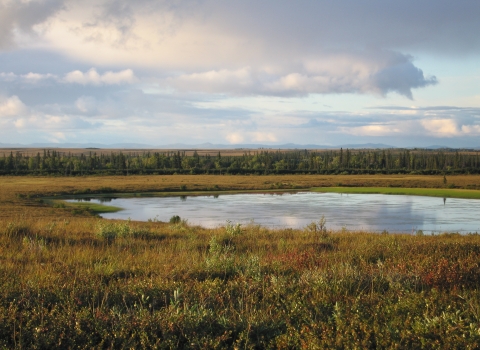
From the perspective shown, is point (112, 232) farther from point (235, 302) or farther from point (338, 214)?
point (338, 214)

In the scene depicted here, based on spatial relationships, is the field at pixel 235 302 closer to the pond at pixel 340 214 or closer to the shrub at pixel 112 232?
the shrub at pixel 112 232

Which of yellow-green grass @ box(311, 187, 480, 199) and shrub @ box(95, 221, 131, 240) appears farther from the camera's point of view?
yellow-green grass @ box(311, 187, 480, 199)

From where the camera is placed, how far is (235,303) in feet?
19.7

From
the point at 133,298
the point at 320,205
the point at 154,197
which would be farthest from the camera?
the point at 154,197

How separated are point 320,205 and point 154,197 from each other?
23277mm

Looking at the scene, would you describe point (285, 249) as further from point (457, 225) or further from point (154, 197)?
point (154, 197)

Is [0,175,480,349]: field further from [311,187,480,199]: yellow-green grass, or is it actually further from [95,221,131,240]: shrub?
[311,187,480,199]: yellow-green grass

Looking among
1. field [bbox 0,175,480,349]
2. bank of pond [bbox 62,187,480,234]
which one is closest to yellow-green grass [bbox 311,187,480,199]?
bank of pond [bbox 62,187,480,234]

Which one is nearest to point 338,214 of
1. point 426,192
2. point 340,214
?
point 340,214

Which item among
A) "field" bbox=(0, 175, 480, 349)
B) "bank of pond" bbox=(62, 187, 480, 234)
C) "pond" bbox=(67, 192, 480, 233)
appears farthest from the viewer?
"pond" bbox=(67, 192, 480, 233)

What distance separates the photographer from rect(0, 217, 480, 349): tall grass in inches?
188

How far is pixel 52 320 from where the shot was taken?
5.02m

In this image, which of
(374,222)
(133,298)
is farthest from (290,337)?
(374,222)

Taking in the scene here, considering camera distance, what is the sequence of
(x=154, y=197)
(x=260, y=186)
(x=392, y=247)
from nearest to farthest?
1. (x=392, y=247)
2. (x=154, y=197)
3. (x=260, y=186)
